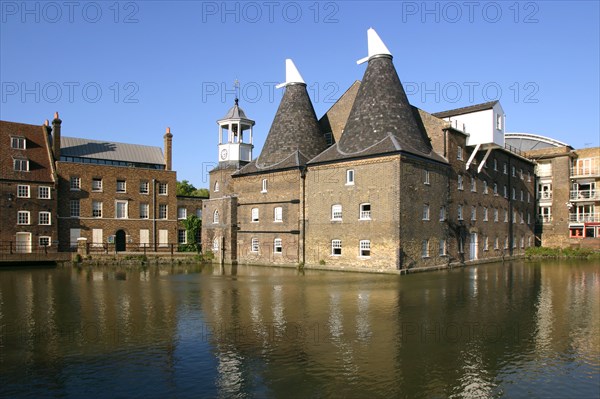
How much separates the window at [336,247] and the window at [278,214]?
4740 millimetres

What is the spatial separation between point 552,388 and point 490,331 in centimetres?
405

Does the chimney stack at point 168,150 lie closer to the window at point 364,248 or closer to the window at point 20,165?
the window at point 20,165

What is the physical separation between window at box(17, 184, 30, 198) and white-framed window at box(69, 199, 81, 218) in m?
3.22

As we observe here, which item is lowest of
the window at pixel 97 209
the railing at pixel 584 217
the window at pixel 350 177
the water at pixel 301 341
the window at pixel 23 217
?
the water at pixel 301 341

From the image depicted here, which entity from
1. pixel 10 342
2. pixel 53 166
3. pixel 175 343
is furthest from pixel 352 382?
pixel 53 166

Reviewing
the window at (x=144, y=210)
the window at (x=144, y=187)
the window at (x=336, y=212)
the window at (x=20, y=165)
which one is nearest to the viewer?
the window at (x=336, y=212)

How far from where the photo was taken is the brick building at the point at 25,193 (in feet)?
117

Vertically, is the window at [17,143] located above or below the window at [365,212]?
above

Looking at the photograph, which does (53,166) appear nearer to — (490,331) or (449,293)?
(449,293)

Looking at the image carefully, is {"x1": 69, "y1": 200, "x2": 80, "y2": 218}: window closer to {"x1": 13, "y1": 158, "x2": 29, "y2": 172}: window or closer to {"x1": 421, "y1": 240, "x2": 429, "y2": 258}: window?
{"x1": 13, "y1": 158, "x2": 29, "y2": 172}: window

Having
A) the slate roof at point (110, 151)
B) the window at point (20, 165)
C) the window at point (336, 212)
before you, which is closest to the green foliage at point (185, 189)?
the slate roof at point (110, 151)

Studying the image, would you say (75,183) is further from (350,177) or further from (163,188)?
(350,177)

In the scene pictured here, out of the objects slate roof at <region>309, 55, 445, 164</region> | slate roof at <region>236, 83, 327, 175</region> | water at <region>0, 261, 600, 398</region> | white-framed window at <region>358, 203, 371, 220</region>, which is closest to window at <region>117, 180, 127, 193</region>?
slate roof at <region>236, 83, 327, 175</region>

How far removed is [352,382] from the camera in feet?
28.2
